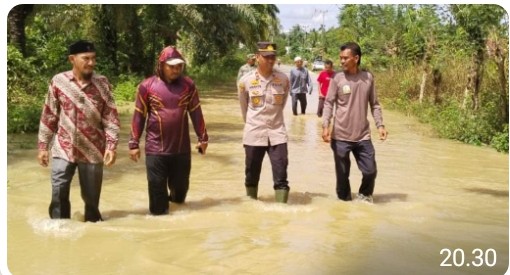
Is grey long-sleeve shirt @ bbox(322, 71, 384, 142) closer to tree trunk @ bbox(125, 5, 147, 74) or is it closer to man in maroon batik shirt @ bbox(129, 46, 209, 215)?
man in maroon batik shirt @ bbox(129, 46, 209, 215)

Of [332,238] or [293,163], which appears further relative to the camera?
[293,163]

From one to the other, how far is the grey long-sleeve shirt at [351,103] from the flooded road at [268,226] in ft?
2.38

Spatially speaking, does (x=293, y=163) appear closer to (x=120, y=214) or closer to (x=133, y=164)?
(x=133, y=164)

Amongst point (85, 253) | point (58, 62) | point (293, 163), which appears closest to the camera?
point (85, 253)

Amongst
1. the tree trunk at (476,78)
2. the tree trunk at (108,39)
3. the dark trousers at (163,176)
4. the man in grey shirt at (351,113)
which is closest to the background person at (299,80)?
the tree trunk at (476,78)

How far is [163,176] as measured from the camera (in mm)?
5344

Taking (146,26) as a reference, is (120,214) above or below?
below

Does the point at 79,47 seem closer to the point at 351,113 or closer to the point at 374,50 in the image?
the point at 351,113

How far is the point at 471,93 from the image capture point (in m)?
12.3

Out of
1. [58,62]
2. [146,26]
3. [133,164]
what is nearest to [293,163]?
[133,164]

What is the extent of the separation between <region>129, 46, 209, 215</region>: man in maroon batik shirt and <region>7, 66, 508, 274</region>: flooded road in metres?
0.42

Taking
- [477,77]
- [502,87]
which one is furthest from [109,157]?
[477,77]

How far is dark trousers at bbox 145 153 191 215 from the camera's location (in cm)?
530

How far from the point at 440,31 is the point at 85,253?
1392cm
